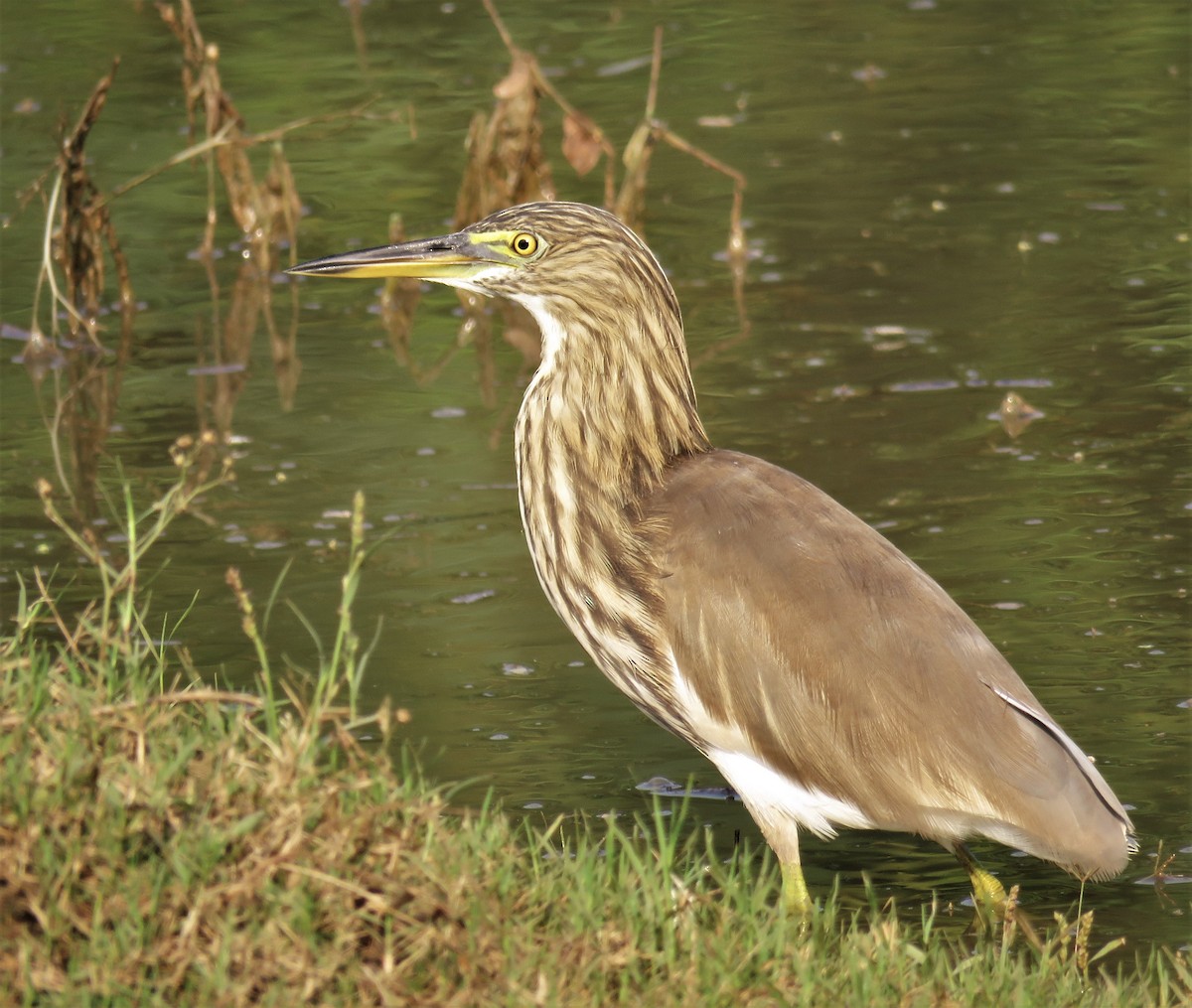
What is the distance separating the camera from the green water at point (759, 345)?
6.30 m

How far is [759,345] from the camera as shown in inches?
378

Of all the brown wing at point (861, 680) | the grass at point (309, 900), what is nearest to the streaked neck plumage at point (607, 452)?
the brown wing at point (861, 680)

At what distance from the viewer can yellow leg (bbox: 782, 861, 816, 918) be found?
465 centimetres

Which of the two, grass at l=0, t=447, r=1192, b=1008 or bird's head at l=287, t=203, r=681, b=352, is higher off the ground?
bird's head at l=287, t=203, r=681, b=352

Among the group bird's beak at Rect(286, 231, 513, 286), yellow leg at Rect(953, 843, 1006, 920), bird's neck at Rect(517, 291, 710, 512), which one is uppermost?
bird's beak at Rect(286, 231, 513, 286)

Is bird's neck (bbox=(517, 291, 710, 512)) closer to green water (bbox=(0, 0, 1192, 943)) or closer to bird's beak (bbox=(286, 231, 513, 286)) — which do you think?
bird's beak (bbox=(286, 231, 513, 286))

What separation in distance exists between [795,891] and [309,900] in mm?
1600

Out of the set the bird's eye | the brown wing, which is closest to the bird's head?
the bird's eye

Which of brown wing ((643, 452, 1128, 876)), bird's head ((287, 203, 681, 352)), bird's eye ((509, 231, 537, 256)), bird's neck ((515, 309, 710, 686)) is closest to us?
brown wing ((643, 452, 1128, 876))

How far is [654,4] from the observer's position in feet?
53.7

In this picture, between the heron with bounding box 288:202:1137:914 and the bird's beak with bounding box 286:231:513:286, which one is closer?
the heron with bounding box 288:202:1137:914

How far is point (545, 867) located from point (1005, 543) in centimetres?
344

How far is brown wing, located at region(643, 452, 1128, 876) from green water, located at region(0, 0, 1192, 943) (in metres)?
0.56

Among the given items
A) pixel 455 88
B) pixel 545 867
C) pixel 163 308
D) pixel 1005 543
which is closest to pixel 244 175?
pixel 163 308
